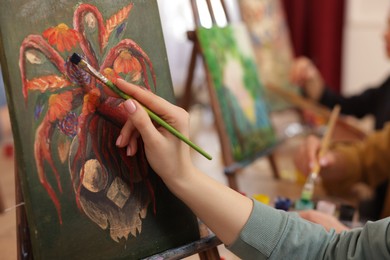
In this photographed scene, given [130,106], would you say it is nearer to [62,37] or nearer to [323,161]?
[62,37]

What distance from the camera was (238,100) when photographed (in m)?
1.54

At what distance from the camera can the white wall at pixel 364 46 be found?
3.40 meters

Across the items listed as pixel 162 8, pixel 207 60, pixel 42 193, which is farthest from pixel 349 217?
pixel 162 8

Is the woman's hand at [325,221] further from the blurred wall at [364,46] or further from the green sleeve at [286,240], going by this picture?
the blurred wall at [364,46]

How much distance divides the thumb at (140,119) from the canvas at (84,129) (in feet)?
0.26

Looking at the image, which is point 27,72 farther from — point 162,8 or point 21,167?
point 162,8

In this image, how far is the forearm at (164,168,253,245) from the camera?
80cm

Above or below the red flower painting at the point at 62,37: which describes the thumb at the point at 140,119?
below

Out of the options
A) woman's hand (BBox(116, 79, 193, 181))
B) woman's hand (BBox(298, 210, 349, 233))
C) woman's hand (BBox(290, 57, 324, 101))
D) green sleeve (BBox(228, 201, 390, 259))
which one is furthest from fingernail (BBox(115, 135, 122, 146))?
woman's hand (BBox(290, 57, 324, 101))

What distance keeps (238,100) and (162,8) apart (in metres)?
1.27

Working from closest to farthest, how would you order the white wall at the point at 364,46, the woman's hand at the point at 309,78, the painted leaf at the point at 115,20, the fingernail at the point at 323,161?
the painted leaf at the point at 115,20 → the fingernail at the point at 323,161 → the woman's hand at the point at 309,78 → the white wall at the point at 364,46

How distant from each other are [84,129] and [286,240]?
0.39 metres

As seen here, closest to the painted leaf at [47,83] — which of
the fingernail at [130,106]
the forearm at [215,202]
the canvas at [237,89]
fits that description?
the fingernail at [130,106]

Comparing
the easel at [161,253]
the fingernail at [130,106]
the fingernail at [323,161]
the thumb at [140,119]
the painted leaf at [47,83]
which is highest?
the painted leaf at [47,83]
